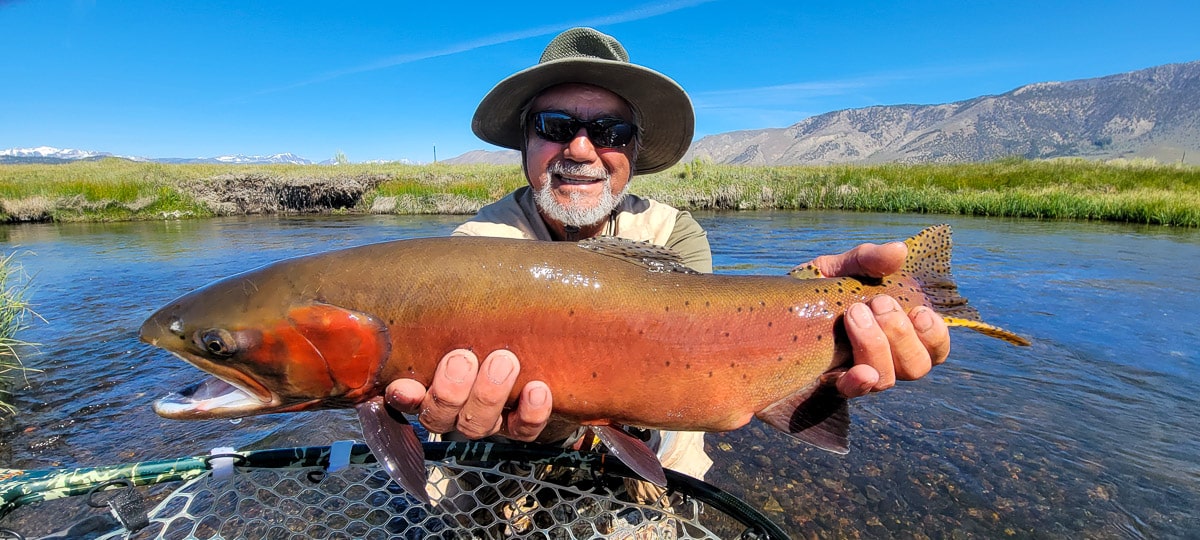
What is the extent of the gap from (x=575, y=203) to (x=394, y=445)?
5.29ft

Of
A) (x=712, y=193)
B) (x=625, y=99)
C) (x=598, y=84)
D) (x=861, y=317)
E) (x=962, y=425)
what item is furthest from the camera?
(x=712, y=193)

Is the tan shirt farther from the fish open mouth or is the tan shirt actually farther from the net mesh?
the fish open mouth

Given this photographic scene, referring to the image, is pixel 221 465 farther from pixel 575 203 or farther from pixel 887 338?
pixel 887 338

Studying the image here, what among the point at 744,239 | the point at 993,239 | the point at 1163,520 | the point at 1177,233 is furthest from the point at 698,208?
the point at 1163,520

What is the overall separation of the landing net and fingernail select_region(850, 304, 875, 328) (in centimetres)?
79

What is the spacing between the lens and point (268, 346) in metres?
1.93

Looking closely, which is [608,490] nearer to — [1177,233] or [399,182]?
[1177,233]

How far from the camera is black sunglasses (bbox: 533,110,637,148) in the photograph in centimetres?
310

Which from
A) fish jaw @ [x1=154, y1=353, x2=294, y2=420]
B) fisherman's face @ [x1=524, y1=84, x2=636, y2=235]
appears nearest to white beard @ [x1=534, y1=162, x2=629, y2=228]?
fisherman's face @ [x1=524, y1=84, x2=636, y2=235]

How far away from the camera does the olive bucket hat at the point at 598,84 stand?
9.98 feet

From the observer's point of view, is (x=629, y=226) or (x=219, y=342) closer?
(x=219, y=342)

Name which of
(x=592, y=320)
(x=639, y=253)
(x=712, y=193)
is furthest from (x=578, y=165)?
(x=712, y=193)

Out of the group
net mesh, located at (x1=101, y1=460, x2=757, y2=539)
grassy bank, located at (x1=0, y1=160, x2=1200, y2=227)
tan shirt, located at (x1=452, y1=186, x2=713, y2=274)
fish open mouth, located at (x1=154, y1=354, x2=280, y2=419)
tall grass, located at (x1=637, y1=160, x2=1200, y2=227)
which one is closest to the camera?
fish open mouth, located at (x1=154, y1=354, x2=280, y2=419)

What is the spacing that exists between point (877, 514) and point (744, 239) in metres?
11.3
